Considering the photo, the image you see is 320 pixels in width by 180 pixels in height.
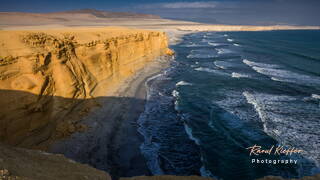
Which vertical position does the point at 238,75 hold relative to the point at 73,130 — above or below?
above

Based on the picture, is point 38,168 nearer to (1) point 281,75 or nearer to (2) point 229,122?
(2) point 229,122

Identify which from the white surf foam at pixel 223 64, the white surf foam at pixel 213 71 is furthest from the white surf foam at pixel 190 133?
the white surf foam at pixel 223 64

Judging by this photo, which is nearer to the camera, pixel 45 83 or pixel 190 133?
pixel 45 83

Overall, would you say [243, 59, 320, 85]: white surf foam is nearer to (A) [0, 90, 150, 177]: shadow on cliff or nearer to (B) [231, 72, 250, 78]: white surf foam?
(B) [231, 72, 250, 78]: white surf foam

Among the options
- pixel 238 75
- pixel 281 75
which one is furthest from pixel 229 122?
pixel 281 75

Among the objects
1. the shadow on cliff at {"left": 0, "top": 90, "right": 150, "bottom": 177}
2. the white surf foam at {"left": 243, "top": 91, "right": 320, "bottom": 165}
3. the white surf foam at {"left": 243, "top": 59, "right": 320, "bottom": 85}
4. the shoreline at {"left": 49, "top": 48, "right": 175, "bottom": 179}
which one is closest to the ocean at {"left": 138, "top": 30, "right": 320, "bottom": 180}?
the white surf foam at {"left": 243, "top": 91, "right": 320, "bottom": 165}
